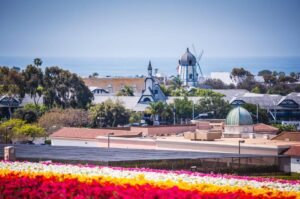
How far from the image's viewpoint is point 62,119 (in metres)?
106

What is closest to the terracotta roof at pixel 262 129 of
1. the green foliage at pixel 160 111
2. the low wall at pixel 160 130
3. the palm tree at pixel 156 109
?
the low wall at pixel 160 130

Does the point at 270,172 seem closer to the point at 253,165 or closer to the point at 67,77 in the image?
the point at 253,165

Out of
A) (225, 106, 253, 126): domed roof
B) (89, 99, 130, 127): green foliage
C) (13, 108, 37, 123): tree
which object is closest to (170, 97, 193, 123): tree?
(89, 99, 130, 127): green foliage

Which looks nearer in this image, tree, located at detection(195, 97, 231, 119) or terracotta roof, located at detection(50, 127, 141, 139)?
terracotta roof, located at detection(50, 127, 141, 139)

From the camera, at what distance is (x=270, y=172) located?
5362cm

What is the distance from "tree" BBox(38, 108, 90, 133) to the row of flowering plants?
241ft

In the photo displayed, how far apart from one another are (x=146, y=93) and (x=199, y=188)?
119314 millimetres

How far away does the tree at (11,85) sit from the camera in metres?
123

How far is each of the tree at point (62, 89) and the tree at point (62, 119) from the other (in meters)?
11.1

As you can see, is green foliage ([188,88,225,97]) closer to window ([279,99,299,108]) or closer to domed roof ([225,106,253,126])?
window ([279,99,299,108])

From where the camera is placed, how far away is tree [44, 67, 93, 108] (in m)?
123

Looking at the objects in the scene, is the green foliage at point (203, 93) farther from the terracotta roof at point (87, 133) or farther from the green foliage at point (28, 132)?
the terracotta roof at point (87, 133)

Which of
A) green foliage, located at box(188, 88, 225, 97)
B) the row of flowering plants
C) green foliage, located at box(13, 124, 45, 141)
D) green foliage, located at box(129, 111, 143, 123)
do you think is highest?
green foliage, located at box(188, 88, 225, 97)

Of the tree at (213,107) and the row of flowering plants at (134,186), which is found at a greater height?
the tree at (213,107)
